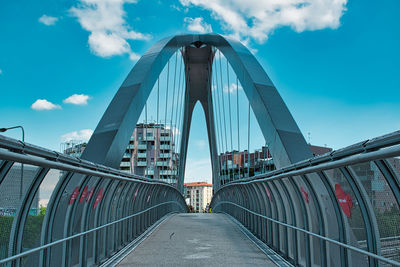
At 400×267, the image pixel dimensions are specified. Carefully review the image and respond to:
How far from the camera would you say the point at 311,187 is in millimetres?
4895

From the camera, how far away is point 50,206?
4.18 meters

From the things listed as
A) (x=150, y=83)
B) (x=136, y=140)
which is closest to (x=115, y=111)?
(x=150, y=83)

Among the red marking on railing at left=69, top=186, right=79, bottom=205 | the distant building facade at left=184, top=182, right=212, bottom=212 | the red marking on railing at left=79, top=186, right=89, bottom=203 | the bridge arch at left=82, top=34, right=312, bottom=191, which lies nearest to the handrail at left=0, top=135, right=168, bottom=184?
the red marking on railing at left=69, top=186, right=79, bottom=205

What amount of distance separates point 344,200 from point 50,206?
9.94ft

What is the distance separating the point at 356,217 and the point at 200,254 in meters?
3.91

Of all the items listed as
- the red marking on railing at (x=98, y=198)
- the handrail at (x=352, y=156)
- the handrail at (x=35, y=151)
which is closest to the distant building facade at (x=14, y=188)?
the handrail at (x=35, y=151)

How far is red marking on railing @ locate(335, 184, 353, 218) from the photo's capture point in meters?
3.92

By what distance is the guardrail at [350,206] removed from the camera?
2.91m

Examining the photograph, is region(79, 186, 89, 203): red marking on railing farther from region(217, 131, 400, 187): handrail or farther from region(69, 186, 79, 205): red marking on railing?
region(217, 131, 400, 187): handrail

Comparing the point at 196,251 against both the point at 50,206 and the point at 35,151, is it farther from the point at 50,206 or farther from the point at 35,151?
the point at 35,151

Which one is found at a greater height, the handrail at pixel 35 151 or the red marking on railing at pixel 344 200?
the handrail at pixel 35 151

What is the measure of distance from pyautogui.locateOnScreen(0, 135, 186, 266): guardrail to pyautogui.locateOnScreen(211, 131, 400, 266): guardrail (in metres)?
2.49

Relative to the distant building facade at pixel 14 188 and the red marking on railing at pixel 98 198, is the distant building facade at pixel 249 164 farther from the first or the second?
the distant building facade at pixel 14 188

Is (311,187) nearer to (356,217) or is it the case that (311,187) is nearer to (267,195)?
(356,217)
